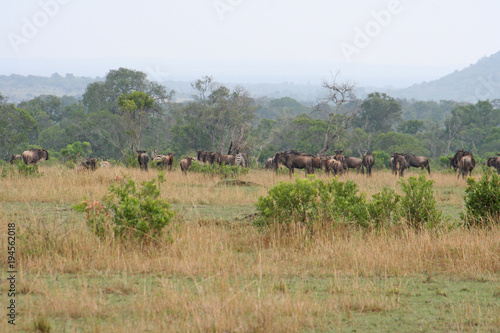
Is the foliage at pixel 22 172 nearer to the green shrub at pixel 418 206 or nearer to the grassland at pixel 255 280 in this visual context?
the grassland at pixel 255 280

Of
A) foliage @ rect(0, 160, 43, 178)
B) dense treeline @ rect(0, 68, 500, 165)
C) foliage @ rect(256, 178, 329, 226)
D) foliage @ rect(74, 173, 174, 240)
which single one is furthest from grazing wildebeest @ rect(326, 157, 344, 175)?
foliage @ rect(74, 173, 174, 240)

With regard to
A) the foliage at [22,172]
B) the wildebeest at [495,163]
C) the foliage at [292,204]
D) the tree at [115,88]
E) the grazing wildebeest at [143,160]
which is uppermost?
the tree at [115,88]

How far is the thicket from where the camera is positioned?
8.43m

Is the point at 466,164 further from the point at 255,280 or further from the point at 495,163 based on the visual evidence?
the point at 255,280

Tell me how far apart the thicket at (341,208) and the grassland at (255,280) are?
0.31 metres

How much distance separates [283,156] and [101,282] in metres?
17.0

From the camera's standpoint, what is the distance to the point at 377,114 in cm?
5706

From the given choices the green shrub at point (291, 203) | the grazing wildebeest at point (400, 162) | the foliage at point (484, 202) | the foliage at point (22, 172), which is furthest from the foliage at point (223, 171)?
the foliage at point (484, 202)

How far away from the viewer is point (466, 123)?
2158 inches

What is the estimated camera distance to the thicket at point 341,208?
843 centimetres

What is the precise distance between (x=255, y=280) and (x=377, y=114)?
5456 cm

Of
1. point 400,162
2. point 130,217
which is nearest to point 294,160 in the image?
point 400,162

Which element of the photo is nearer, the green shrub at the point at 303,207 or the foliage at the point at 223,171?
the green shrub at the point at 303,207

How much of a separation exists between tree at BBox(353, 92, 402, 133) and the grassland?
50060mm
